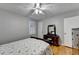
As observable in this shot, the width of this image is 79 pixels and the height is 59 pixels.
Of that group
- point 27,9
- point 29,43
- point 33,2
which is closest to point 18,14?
point 27,9

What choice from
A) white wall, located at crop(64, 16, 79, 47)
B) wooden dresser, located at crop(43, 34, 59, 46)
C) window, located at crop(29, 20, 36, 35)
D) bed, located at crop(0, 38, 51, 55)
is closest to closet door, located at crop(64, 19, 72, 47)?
white wall, located at crop(64, 16, 79, 47)

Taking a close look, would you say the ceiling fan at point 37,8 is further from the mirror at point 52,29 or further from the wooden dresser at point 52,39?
the wooden dresser at point 52,39

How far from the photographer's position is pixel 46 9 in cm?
122

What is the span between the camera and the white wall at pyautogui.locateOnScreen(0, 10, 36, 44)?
3.81ft

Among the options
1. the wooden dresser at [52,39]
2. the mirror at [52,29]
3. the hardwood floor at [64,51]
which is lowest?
the hardwood floor at [64,51]

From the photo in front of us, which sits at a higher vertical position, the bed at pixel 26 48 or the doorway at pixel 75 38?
the doorway at pixel 75 38

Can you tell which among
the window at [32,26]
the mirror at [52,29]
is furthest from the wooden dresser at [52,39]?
the window at [32,26]

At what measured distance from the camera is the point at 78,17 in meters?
1.18

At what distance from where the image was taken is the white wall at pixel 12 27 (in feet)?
3.81

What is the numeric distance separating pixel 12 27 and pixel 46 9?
45 centimetres

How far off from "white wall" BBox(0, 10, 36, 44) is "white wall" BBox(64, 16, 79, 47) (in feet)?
1.48

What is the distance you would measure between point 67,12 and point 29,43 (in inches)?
22.2

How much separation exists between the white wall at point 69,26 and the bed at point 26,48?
0.78 feet

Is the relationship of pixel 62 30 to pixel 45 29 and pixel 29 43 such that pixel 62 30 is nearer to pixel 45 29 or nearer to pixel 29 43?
pixel 45 29
